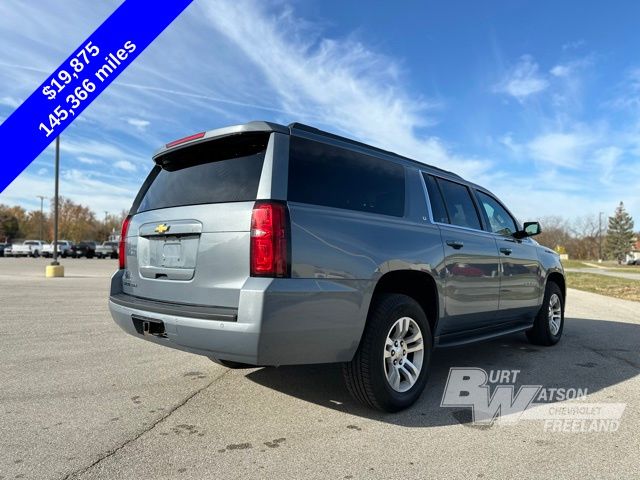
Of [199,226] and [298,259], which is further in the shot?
[199,226]

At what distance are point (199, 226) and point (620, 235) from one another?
113 meters

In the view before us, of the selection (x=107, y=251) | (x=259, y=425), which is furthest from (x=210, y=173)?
(x=107, y=251)

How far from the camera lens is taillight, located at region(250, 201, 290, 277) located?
2.81 m

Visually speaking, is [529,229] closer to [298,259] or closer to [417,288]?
[417,288]

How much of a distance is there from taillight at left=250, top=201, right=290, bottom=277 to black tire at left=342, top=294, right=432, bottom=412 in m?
0.84

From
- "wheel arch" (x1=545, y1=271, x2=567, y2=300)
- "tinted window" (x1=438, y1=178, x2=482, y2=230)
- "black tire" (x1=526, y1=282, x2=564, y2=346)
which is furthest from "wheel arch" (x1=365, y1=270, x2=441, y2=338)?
"wheel arch" (x1=545, y1=271, x2=567, y2=300)

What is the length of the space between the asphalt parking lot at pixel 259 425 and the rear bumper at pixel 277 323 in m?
0.54

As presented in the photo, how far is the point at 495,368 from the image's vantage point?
479 centimetres

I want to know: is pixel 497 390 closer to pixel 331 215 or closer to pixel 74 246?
pixel 331 215

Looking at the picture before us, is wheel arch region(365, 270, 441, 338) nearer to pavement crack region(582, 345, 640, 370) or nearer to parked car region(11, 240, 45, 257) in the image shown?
pavement crack region(582, 345, 640, 370)

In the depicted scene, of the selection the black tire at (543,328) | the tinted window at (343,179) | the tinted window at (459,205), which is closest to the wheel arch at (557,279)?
the black tire at (543,328)

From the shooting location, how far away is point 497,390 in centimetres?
404

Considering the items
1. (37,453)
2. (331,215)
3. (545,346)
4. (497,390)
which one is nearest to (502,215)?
(545,346)

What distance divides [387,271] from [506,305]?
223cm
